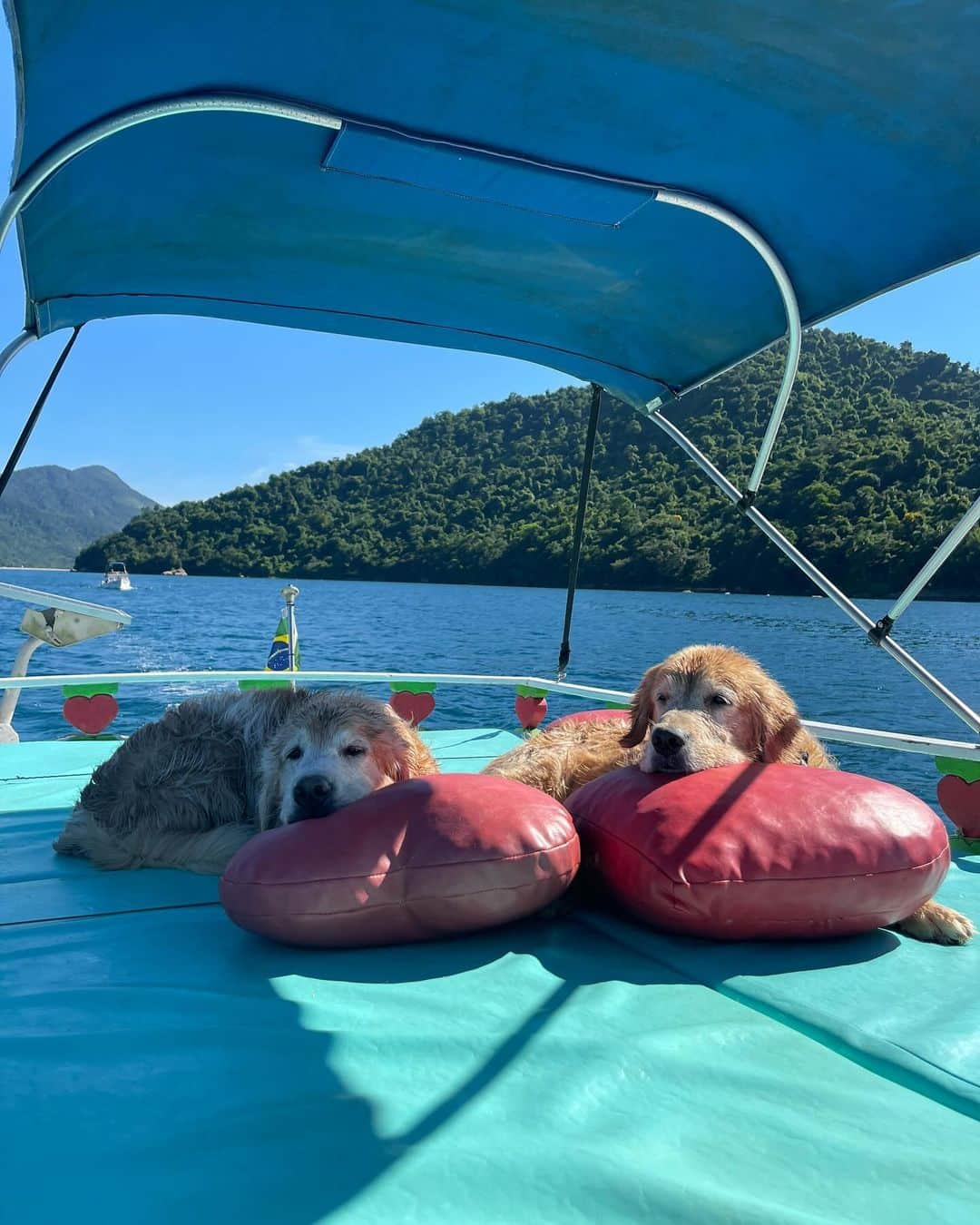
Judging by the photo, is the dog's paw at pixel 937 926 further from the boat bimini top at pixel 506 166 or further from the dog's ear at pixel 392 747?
the dog's ear at pixel 392 747

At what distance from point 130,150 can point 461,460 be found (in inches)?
3073

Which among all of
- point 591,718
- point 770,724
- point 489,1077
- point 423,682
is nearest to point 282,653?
point 423,682

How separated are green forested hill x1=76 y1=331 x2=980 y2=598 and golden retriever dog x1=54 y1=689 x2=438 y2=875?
30415 mm

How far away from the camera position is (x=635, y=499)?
56.8m

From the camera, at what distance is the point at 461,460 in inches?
3152

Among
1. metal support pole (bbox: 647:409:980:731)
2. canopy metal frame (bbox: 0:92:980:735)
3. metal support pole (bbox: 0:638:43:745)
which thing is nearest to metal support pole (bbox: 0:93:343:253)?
canopy metal frame (bbox: 0:92:980:735)

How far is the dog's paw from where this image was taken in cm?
277

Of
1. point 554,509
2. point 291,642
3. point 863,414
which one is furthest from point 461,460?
point 291,642

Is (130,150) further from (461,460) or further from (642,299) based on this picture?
(461,460)

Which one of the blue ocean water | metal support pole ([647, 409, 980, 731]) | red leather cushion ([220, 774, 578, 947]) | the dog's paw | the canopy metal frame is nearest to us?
red leather cushion ([220, 774, 578, 947])

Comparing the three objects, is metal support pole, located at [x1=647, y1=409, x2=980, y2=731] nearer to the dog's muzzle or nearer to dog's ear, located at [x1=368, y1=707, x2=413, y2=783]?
dog's ear, located at [x1=368, y1=707, x2=413, y2=783]

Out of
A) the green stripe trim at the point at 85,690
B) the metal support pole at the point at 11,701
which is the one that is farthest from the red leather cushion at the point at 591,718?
the metal support pole at the point at 11,701

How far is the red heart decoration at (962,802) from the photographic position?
4.65 m

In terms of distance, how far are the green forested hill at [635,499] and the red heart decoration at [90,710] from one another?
28.1m
